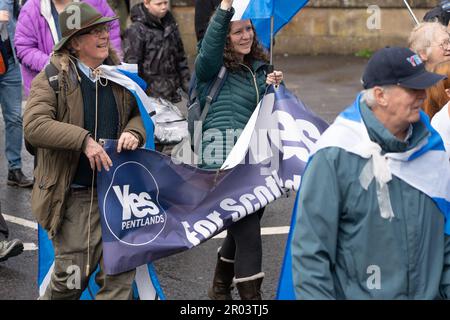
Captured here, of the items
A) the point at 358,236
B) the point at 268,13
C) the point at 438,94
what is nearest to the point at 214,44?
the point at 268,13

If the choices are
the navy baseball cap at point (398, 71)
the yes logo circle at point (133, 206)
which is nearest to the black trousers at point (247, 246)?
the yes logo circle at point (133, 206)

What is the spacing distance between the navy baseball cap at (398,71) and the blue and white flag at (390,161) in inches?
5.4

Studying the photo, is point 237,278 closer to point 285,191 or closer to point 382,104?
point 285,191

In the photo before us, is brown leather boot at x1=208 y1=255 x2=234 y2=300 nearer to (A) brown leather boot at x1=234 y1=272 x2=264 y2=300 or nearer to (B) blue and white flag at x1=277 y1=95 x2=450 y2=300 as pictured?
(A) brown leather boot at x1=234 y1=272 x2=264 y2=300

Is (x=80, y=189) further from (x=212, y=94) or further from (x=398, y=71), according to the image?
(x=398, y=71)

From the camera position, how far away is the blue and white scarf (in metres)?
3.84

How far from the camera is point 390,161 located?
389 centimetres

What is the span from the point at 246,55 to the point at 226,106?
355 mm

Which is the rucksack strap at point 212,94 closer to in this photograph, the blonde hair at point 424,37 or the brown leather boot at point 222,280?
the brown leather boot at point 222,280

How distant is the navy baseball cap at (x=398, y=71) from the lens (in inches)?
154

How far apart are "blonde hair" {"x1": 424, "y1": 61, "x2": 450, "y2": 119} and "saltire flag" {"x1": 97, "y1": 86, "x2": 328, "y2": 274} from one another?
65 cm

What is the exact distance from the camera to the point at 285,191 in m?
5.78
